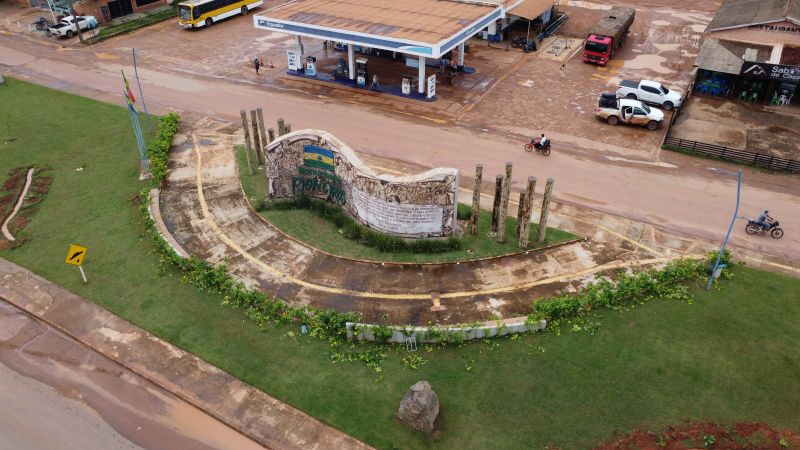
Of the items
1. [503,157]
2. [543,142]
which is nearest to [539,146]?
[543,142]

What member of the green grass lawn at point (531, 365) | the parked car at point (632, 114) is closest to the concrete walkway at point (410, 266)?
the green grass lawn at point (531, 365)

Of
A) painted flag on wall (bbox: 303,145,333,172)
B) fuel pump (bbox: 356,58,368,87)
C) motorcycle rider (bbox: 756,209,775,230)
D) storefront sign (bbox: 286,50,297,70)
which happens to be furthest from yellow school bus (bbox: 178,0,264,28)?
motorcycle rider (bbox: 756,209,775,230)

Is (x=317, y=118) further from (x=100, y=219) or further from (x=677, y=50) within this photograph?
(x=677, y=50)

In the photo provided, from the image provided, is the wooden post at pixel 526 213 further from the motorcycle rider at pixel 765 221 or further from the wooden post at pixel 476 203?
the motorcycle rider at pixel 765 221

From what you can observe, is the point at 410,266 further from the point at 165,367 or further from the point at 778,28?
the point at 778,28

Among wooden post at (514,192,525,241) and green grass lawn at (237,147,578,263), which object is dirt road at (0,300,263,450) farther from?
wooden post at (514,192,525,241)

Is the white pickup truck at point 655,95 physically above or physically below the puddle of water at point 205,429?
above

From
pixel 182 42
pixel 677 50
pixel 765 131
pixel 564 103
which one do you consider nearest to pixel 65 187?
pixel 182 42
